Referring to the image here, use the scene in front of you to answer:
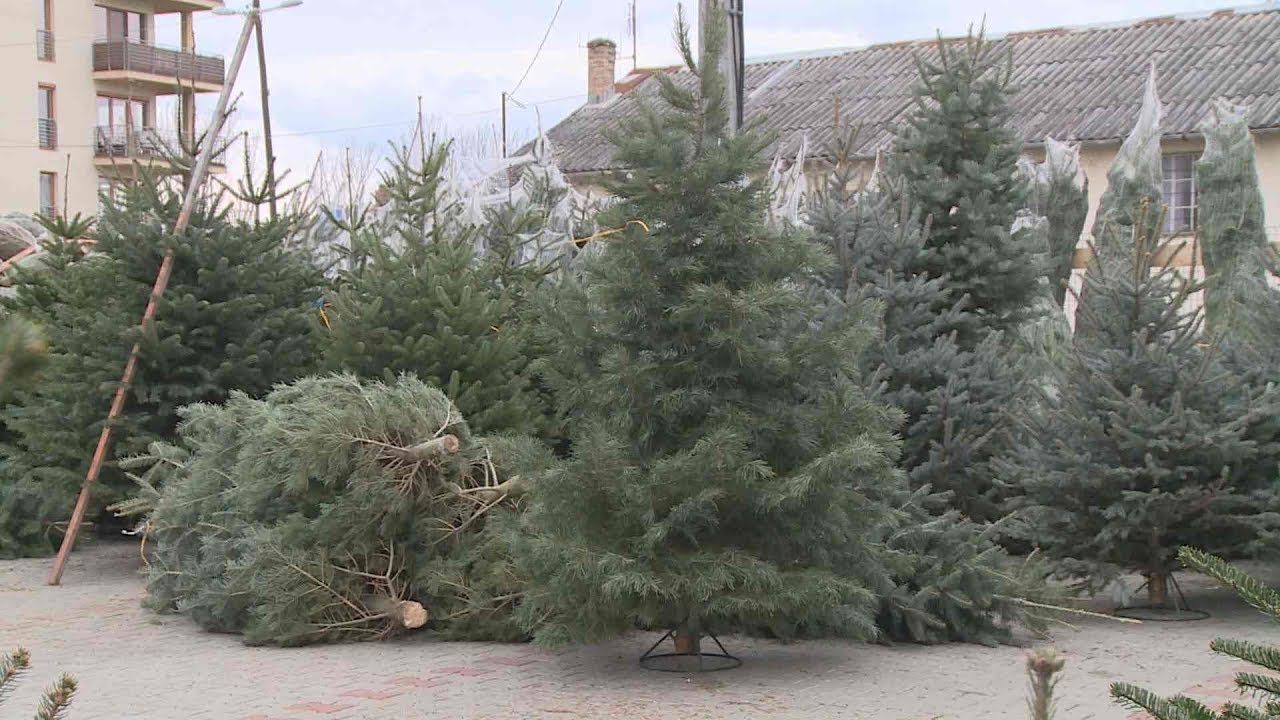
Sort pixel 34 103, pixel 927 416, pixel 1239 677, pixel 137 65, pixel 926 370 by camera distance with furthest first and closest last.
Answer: pixel 137 65 < pixel 34 103 < pixel 926 370 < pixel 927 416 < pixel 1239 677

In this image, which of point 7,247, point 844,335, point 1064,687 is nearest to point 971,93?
point 844,335

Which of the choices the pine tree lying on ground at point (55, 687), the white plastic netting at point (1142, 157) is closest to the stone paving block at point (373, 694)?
the pine tree lying on ground at point (55, 687)

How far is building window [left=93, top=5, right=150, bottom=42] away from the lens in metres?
47.8

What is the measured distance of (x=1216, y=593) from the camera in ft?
34.4

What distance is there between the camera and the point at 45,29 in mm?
45969

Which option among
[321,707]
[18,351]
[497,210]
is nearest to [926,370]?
[321,707]

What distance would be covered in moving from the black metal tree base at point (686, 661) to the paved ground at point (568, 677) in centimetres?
11

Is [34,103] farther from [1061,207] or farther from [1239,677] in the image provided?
Result: [1239,677]

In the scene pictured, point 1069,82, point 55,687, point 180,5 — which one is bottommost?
point 55,687

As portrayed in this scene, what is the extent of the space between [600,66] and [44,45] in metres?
18.9

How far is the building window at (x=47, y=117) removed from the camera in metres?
45.4

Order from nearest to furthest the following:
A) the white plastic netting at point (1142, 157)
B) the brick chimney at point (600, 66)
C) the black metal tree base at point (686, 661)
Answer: the black metal tree base at point (686, 661)
the white plastic netting at point (1142, 157)
the brick chimney at point (600, 66)

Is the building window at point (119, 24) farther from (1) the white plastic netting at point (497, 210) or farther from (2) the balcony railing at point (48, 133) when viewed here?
(1) the white plastic netting at point (497, 210)

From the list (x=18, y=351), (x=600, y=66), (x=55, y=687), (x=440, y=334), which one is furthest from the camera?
(x=600, y=66)
